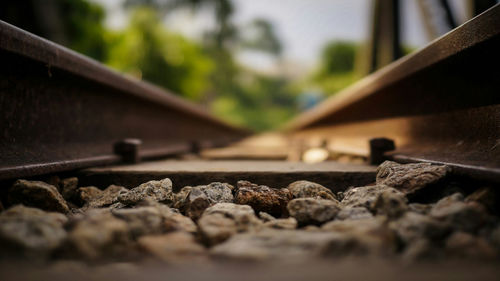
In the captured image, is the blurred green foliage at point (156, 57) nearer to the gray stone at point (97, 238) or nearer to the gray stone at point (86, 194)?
the gray stone at point (86, 194)

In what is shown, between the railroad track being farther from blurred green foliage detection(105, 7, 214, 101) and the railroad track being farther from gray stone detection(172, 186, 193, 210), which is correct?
blurred green foliage detection(105, 7, 214, 101)

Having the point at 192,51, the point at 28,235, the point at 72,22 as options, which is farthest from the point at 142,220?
the point at 72,22

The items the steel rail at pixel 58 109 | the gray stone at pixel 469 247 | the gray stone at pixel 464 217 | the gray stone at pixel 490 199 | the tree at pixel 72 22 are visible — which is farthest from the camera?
the tree at pixel 72 22

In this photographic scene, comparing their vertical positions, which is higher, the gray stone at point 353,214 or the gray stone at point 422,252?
the gray stone at point 353,214

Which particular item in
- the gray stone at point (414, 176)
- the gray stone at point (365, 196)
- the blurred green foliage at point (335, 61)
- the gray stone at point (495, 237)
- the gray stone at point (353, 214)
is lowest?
the gray stone at point (495, 237)

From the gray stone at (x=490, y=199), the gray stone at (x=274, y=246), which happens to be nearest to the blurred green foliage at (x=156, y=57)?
the gray stone at (x=274, y=246)

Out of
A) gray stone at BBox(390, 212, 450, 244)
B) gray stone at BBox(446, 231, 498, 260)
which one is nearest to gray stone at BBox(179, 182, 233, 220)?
gray stone at BBox(390, 212, 450, 244)
